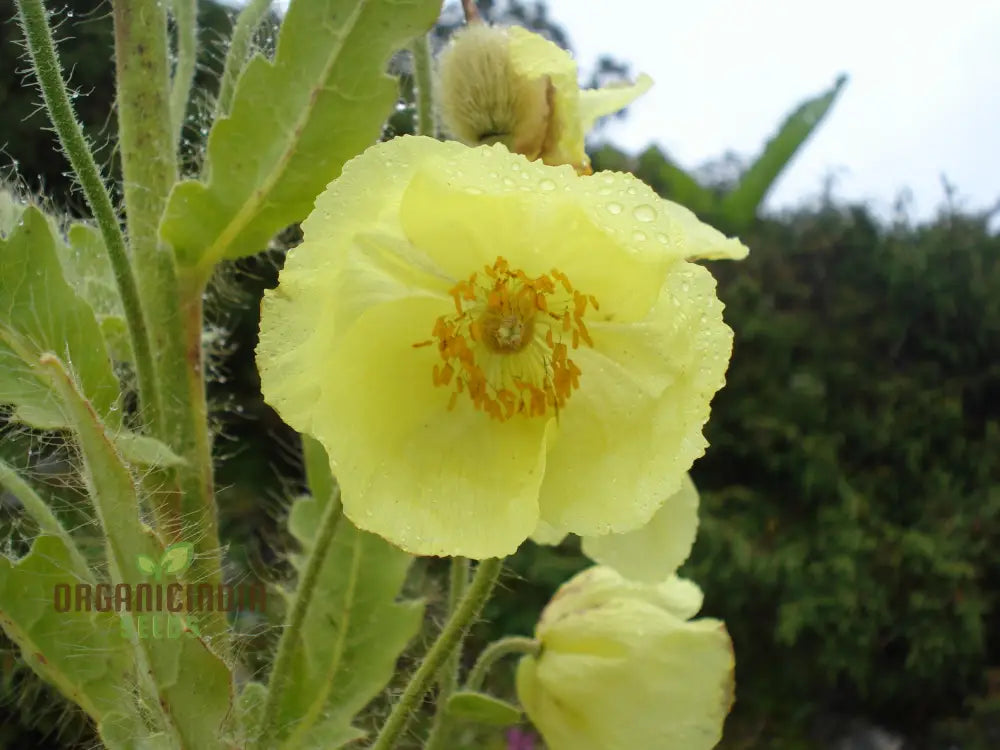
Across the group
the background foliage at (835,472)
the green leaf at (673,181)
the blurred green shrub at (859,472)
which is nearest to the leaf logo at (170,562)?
the background foliage at (835,472)

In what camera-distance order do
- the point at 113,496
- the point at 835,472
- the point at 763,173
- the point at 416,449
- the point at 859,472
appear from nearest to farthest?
the point at 113,496
the point at 416,449
the point at 835,472
the point at 859,472
the point at 763,173

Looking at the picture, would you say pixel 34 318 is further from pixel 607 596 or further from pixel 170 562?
pixel 607 596

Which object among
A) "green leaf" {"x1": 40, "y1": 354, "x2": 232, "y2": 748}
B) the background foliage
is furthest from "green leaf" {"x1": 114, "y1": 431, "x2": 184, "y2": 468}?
the background foliage

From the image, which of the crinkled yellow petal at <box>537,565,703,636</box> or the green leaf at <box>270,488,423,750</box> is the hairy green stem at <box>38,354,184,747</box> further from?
the crinkled yellow petal at <box>537,565,703,636</box>

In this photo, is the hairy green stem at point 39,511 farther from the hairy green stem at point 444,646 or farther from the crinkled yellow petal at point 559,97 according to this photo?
the crinkled yellow petal at point 559,97

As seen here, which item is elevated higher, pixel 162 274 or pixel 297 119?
pixel 297 119

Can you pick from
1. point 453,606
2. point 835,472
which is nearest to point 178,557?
point 453,606

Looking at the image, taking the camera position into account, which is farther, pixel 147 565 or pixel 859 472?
pixel 859 472
